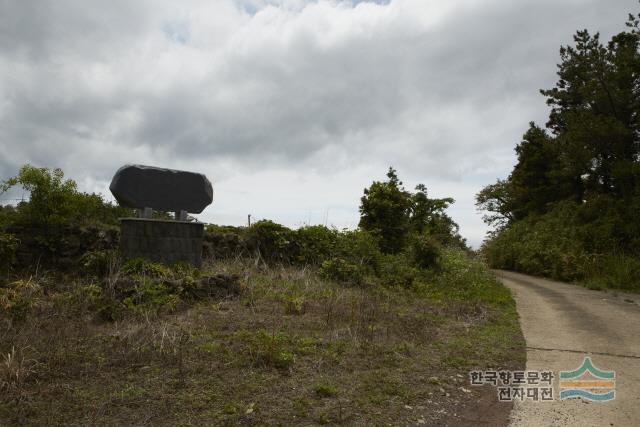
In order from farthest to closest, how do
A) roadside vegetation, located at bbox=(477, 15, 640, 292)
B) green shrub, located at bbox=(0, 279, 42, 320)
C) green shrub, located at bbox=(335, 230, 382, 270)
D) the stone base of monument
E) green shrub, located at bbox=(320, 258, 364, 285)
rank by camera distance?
roadside vegetation, located at bbox=(477, 15, 640, 292) → green shrub, located at bbox=(335, 230, 382, 270) → green shrub, located at bbox=(320, 258, 364, 285) → the stone base of monument → green shrub, located at bbox=(0, 279, 42, 320)

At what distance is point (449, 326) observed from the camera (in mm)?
6637

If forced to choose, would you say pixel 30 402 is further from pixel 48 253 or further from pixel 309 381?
pixel 48 253

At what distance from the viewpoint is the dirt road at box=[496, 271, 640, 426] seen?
368cm

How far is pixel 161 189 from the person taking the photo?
344 inches

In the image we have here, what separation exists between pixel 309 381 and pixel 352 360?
2.48ft

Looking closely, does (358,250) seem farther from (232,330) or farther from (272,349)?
(272,349)

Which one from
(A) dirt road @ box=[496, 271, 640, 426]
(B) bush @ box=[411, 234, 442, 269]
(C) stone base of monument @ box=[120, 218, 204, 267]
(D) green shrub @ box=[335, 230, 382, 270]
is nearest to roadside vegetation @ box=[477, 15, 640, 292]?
(A) dirt road @ box=[496, 271, 640, 426]

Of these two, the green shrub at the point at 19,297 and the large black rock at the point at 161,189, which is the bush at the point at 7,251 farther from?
the large black rock at the point at 161,189

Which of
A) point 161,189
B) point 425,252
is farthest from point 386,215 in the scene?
point 161,189

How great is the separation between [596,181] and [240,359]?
708 inches

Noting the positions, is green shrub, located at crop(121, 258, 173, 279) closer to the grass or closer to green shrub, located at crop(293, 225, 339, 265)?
the grass

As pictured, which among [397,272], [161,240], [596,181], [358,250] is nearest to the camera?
[161,240]

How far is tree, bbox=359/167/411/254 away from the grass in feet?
22.2

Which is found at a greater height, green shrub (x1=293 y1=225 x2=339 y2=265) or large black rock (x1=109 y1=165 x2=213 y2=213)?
large black rock (x1=109 y1=165 x2=213 y2=213)
